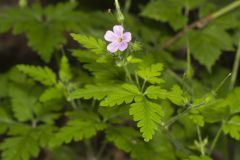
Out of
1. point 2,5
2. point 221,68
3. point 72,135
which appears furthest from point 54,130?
point 2,5

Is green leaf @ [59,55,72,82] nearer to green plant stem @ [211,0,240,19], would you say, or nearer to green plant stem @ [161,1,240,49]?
green plant stem @ [161,1,240,49]

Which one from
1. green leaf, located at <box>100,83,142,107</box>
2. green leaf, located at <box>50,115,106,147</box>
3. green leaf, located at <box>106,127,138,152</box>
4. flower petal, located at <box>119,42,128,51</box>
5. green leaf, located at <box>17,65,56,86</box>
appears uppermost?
flower petal, located at <box>119,42,128,51</box>

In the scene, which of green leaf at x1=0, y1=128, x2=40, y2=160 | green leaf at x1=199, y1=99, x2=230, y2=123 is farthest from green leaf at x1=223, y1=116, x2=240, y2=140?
green leaf at x1=0, y1=128, x2=40, y2=160

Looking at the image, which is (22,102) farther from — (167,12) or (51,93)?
(167,12)

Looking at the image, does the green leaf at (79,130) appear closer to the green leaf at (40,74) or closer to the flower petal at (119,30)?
the green leaf at (40,74)

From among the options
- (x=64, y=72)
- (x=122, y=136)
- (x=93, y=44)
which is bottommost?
(x=122, y=136)

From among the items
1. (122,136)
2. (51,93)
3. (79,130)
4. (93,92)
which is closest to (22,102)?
(51,93)

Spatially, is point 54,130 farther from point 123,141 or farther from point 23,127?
point 123,141
